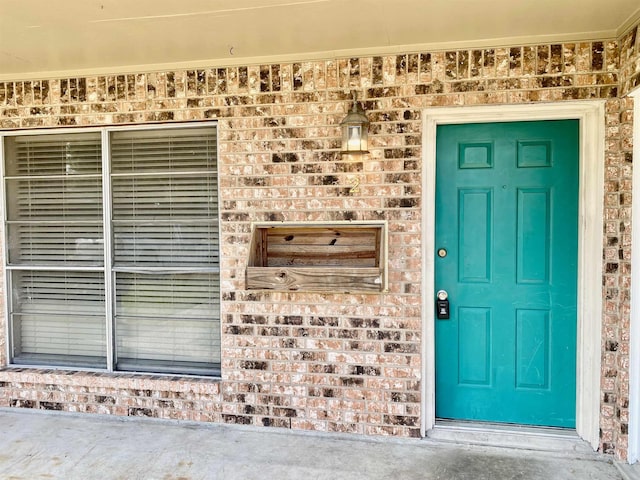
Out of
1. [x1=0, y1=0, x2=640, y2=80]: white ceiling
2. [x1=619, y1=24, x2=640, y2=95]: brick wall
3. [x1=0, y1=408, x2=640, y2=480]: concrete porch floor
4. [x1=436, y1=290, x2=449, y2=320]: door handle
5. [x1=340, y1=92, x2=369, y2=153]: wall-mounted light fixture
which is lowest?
[x1=0, y1=408, x2=640, y2=480]: concrete porch floor

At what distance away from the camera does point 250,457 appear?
2.79 m

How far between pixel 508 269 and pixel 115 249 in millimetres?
2819

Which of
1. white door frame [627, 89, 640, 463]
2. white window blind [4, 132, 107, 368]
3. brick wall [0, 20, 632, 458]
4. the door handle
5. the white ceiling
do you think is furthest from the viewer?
white window blind [4, 132, 107, 368]

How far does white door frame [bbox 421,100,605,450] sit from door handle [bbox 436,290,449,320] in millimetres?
87

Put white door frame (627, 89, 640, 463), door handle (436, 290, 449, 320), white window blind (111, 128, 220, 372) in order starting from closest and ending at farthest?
white door frame (627, 89, 640, 463) → door handle (436, 290, 449, 320) → white window blind (111, 128, 220, 372)

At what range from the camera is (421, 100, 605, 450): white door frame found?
2732 millimetres

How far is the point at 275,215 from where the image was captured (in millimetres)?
3062

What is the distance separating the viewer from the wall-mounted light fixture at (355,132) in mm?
2777

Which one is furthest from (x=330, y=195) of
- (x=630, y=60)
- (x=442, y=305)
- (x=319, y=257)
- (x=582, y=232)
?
(x=630, y=60)

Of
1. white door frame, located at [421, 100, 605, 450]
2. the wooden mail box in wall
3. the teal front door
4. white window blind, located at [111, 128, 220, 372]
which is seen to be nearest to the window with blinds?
white window blind, located at [111, 128, 220, 372]

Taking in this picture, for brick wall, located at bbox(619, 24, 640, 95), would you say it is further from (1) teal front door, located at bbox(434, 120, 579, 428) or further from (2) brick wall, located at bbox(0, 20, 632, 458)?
(1) teal front door, located at bbox(434, 120, 579, 428)

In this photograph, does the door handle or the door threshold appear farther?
the door handle

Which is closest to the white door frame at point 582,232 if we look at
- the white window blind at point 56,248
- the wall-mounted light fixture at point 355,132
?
the wall-mounted light fixture at point 355,132

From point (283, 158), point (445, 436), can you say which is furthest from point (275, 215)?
point (445, 436)
